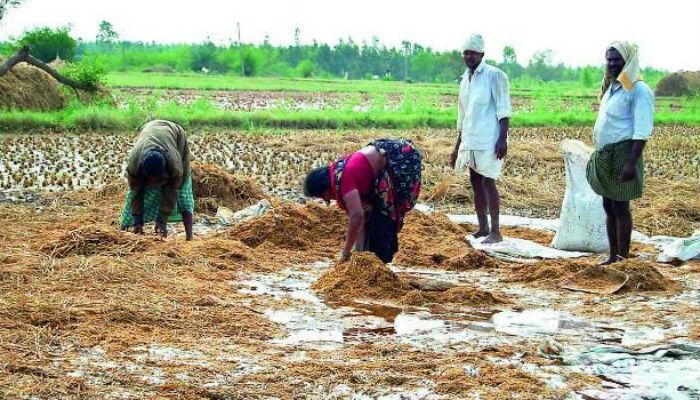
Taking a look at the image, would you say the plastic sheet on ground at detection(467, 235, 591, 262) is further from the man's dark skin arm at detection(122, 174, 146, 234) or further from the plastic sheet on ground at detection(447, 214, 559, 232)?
the man's dark skin arm at detection(122, 174, 146, 234)

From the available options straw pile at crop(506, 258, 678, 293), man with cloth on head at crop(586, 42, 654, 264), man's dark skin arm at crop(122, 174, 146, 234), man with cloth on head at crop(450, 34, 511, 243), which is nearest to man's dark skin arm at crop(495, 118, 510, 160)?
man with cloth on head at crop(450, 34, 511, 243)

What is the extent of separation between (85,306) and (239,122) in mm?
14905

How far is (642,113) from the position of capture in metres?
6.50

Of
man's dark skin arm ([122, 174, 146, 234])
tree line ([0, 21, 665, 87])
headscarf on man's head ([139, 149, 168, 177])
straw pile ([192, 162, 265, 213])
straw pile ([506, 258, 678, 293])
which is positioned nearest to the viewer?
straw pile ([506, 258, 678, 293])

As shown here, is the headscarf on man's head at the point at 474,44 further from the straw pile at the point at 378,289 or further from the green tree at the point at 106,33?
the green tree at the point at 106,33

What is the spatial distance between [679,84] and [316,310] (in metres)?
34.3

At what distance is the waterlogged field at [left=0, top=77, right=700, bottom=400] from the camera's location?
4.25 m

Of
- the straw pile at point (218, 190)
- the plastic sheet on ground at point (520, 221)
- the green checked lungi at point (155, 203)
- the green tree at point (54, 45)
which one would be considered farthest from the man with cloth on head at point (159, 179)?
the green tree at point (54, 45)

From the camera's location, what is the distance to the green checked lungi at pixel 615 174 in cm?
665

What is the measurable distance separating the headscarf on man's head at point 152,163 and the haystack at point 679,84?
32791 mm

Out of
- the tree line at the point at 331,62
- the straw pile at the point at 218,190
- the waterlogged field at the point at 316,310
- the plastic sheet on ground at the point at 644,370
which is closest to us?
the plastic sheet on ground at the point at 644,370

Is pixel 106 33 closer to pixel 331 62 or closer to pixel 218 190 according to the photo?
pixel 331 62

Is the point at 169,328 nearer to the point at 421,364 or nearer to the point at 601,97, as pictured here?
the point at 421,364

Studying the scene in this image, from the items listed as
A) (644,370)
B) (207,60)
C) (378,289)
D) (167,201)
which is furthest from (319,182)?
(207,60)
